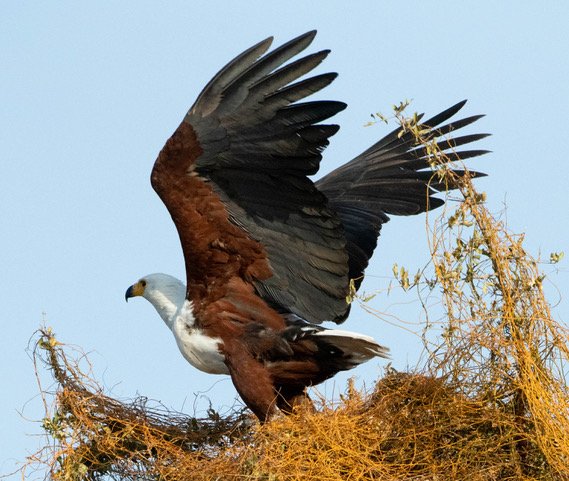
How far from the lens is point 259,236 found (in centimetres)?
738

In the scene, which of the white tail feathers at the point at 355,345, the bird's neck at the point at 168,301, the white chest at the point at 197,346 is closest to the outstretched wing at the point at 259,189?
the white chest at the point at 197,346

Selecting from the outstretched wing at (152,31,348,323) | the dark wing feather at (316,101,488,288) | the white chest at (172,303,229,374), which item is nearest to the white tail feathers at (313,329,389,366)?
the outstretched wing at (152,31,348,323)

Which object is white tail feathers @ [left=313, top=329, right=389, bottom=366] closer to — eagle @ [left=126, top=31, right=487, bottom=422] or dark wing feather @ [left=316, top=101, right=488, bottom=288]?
eagle @ [left=126, top=31, right=487, bottom=422]

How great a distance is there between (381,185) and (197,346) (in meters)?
2.22

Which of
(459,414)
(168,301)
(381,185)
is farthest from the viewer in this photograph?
(381,185)

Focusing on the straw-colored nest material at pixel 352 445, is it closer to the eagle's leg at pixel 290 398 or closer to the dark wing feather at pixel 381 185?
the eagle's leg at pixel 290 398

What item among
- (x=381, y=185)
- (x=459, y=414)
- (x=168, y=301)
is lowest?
(x=459, y=414)

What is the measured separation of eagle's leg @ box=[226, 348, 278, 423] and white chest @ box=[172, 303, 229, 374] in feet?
0.36

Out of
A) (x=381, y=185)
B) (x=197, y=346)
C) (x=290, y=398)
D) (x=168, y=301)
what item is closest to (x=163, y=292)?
(x=168, y=301)

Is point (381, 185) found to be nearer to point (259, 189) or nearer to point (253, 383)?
point (259, 189)

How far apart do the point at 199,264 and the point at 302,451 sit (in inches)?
66.4

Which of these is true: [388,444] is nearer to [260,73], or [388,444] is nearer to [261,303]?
[261,303]

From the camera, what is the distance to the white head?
7.81m

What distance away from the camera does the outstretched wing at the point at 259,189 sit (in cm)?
677
